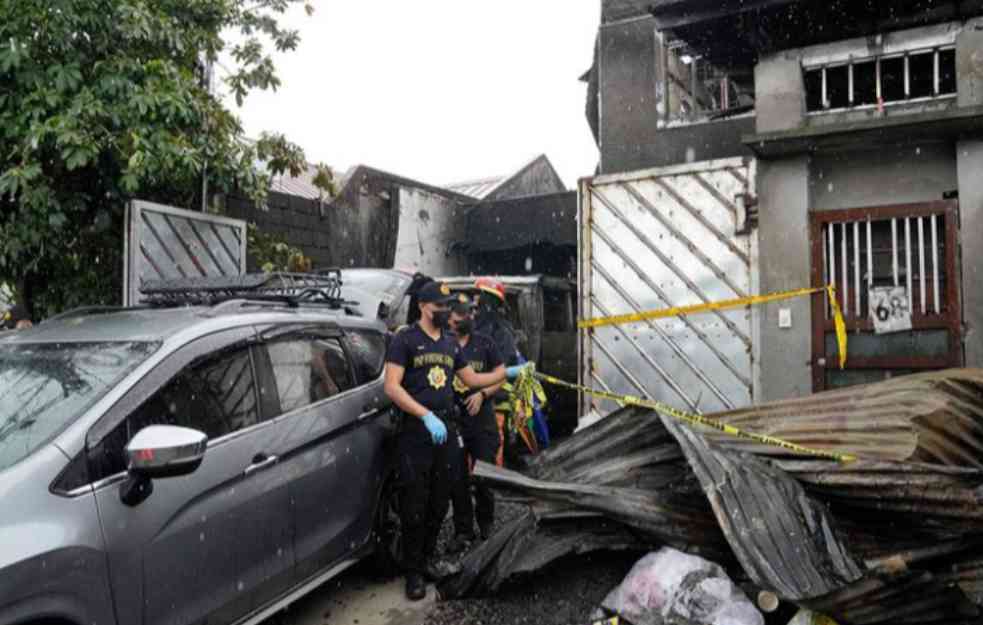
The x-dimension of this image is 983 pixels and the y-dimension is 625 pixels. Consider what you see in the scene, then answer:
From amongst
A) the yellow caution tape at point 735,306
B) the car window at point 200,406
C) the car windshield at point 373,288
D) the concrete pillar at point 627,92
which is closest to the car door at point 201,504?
the car window at point 200,406

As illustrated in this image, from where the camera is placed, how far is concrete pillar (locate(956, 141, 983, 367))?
562 centimetres

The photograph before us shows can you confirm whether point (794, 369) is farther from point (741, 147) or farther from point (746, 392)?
point (741, 147)

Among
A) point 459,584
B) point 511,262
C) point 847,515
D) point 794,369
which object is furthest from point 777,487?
point 511,262

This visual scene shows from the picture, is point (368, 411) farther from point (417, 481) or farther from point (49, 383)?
point (49, 383)

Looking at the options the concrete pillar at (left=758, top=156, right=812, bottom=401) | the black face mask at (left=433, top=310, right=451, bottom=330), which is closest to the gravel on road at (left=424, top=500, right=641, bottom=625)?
the black face mask at (left=433, top=310, right=451, bottom=330)

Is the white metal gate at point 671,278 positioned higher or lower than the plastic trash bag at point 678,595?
higher

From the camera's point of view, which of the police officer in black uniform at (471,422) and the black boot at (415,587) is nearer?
the black boot at (415,587)

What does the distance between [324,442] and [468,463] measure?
130cm

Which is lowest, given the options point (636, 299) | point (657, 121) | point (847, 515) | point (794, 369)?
point (847, 515)

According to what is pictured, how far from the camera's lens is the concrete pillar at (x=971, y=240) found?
5.62 meters

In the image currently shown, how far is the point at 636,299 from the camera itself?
22.2 feet

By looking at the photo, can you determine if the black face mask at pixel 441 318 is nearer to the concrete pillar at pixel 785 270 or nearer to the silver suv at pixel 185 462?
the silver suv at pixel 185 462

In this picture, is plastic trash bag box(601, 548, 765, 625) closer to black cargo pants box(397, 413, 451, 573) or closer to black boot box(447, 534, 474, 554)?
black cargo pants box(397, 413, 451, 573)

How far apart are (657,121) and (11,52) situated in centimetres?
705
